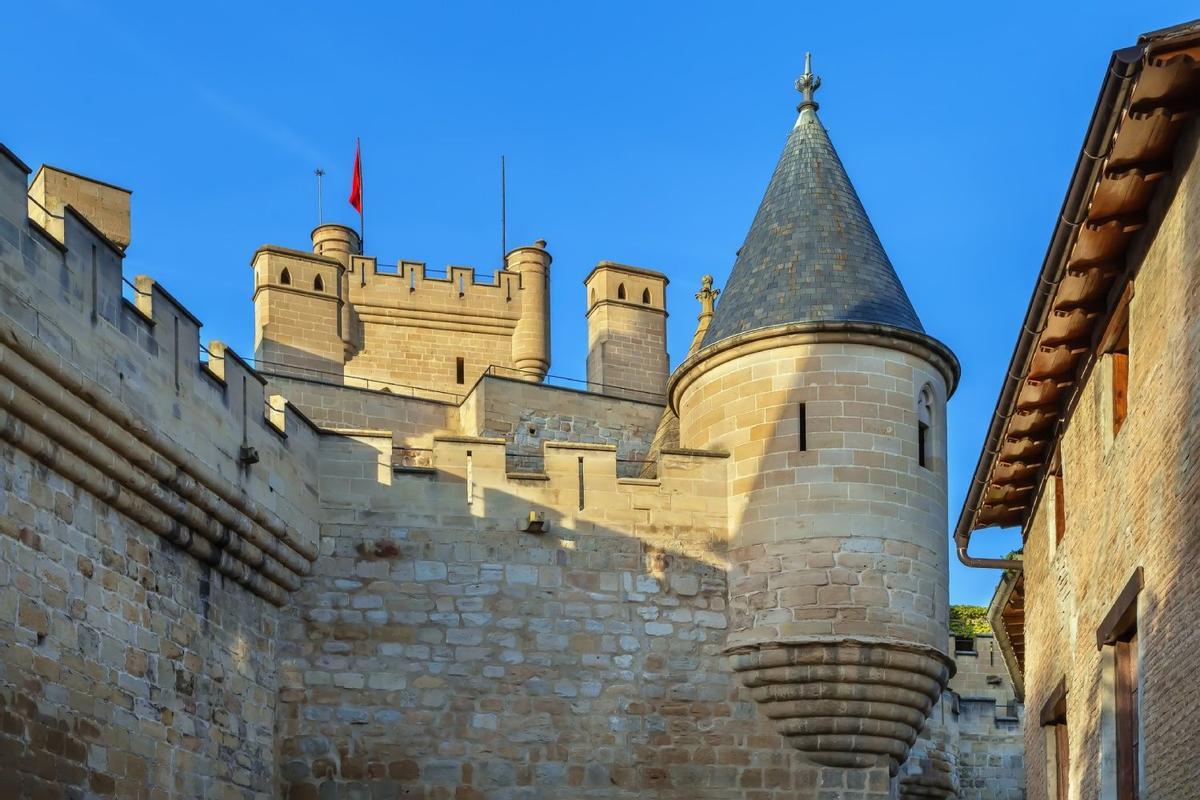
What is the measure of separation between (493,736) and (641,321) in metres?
18.7

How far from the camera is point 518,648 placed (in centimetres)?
1898

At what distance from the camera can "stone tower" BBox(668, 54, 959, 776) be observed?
18938 mm

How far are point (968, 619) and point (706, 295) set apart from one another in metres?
17.5

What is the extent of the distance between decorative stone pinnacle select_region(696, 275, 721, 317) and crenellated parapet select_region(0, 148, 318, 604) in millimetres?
10934

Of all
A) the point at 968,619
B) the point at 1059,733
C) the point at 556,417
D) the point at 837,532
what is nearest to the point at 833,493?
the point at 837,532

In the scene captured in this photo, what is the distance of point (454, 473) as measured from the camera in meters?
19.4

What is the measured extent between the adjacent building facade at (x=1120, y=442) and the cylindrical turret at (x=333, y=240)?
25209mm

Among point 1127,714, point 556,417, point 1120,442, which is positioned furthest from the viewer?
point 556,417

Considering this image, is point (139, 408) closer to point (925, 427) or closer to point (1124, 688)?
point (1124, 688)

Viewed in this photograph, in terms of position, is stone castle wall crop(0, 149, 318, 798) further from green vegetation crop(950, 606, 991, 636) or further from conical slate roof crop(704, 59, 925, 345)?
green vegetation crop(950, 606, 991, 636)

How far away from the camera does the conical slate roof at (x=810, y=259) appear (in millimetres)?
19672

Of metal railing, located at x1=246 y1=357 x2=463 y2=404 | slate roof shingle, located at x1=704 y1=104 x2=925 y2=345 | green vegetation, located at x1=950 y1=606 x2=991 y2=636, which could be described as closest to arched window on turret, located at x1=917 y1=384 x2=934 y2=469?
slate roof shingle, located at x1=704 y1=104 x2=925 y2=345

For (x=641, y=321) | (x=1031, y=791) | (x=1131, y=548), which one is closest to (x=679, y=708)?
(x=1031, y=791)

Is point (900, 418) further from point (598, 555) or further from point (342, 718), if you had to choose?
point (342, 718)
